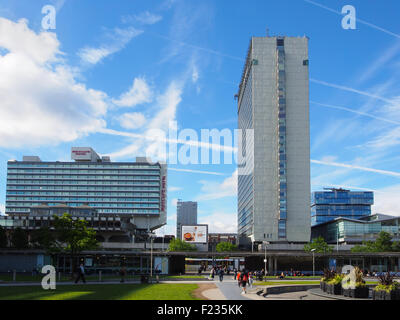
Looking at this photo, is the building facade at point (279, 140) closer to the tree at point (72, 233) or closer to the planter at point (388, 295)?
the tree at point (72, 233)

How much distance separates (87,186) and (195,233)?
6376cm

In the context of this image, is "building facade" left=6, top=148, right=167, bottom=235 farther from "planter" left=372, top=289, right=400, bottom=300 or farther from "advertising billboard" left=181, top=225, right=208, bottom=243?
"planter" left=372, top=289, right=400, bottom=300

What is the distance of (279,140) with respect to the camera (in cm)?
14412

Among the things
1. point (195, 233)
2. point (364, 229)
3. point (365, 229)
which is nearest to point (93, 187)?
point (195, 233)

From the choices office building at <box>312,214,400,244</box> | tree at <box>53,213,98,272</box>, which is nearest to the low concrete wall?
tree at <box>53,213,98,272</box>

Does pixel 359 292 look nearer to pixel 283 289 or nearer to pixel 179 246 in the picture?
pixel 283 289

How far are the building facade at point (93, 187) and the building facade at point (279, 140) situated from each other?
1713 inches

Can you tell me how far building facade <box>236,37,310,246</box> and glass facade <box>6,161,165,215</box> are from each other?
44.5 metres

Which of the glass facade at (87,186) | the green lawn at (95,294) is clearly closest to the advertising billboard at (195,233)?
the glass facade at (87,186)

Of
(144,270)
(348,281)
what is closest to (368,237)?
(144,270)
